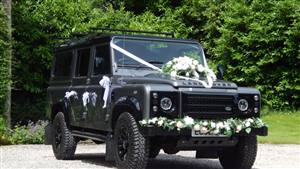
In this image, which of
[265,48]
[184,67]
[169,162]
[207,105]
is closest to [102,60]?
[184,67]

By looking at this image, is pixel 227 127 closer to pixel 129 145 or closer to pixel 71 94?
pixel 129 145

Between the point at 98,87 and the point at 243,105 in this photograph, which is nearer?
the point at 243,105

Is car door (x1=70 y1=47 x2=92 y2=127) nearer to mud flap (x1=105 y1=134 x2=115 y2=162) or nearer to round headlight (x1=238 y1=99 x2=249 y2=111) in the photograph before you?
mud flap (x1=105 y1=134 x2=115 y2=162)

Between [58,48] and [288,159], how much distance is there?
16.4 feet

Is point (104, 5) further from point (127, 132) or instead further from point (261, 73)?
point (127, 132)

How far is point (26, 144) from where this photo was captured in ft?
49.9

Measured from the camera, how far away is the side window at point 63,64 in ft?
37.3

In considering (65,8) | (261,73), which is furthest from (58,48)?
(261,73)

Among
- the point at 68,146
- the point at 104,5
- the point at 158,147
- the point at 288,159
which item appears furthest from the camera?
the point at 104,5

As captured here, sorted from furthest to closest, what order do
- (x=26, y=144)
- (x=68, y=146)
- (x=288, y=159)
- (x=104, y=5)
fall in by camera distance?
(x=104, y=5) < (x=26, y=144) < (x=288, y=159) < (x=68, y=146)

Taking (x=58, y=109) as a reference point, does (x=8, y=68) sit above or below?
above

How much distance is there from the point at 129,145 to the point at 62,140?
2.97 meters

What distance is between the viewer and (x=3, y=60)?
15273 millimetres

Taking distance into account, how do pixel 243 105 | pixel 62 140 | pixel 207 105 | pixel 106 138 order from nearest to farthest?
pixel 207 105 < pixel 243 105 < pixel 106 138 < pixel 62 140
